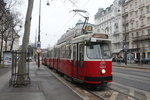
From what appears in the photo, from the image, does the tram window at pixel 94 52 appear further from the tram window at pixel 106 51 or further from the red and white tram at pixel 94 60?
the tram window at pixel 106 51

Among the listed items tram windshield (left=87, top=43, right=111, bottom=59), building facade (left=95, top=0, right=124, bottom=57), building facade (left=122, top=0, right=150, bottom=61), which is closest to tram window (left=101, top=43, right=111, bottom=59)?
tram windshield (left=87, top=43, right=111, bottom=59)

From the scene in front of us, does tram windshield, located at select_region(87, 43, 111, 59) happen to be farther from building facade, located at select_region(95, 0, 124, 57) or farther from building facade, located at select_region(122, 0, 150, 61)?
building facade, located at select_region(95, 0, 124, 57)

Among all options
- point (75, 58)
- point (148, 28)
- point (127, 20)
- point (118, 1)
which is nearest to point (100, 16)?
point (118, 1)

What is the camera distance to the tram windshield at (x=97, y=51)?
10.8m

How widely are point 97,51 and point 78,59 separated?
53.5 inches

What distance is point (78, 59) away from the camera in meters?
11.7

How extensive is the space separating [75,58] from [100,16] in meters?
83.4

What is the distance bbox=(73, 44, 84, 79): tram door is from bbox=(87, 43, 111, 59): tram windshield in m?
0.51

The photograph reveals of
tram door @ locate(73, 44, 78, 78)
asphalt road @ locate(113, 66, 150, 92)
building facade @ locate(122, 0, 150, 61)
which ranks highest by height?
building facade @ locate(122, 0, 150, 61)

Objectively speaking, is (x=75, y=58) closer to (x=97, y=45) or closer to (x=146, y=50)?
(x=97, y=45)

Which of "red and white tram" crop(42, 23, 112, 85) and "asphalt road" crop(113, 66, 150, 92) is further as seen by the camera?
"asphalt road" crop(113, 66, 150, 92)

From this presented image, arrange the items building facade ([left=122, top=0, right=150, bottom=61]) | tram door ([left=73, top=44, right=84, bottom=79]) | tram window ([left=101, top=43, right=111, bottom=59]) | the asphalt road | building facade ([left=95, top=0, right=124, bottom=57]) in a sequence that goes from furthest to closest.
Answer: building facade ([left=95, top=0, right=124, bottom=57]) → building facade ([left=122, top=0, right=150, bottom=61]) → the asphalt road → tram door ([left=73, top=44, right=84, bottom=79]) → tram window ([left=101, top=43, right=111, bottom=59])

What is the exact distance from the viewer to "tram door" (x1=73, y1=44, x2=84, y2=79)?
37.0 feet

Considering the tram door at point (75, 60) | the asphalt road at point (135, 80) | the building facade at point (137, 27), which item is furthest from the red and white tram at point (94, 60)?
the building facade at point (137, 27)
